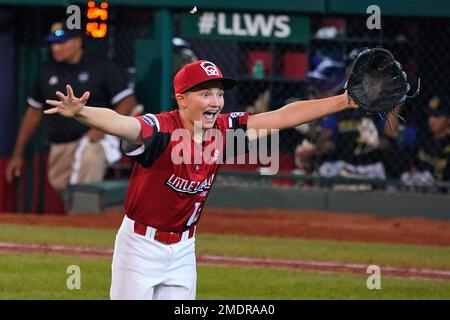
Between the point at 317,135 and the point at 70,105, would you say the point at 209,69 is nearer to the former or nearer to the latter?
the point at 70,105

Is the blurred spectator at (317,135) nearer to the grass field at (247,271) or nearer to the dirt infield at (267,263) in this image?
the grass field at (247,271)

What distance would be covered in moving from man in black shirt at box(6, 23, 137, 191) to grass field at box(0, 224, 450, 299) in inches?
61.8

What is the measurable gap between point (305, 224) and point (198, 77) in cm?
628

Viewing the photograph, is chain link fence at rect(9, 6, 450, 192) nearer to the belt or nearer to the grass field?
the grass field

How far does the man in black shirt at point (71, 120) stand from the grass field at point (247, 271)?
5.15ft

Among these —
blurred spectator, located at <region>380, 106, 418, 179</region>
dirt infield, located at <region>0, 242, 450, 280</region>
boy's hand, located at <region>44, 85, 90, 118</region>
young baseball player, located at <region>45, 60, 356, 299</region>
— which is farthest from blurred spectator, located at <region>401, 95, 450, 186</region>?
boy's hand, located at <region>44, 85, 90, 118</region>

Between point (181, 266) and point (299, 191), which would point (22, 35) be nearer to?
point (299, 191)

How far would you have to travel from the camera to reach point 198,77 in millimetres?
6129

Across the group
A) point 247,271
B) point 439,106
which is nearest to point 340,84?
point 439,106

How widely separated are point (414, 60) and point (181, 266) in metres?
7.64

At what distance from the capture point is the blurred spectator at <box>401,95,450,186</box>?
42.5 feet

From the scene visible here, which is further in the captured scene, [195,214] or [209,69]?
[195,214]

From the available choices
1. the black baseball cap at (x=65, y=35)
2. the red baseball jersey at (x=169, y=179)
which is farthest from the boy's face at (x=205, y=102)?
the black baseball cap at (x=65, y=35)

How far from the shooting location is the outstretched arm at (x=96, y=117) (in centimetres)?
554
